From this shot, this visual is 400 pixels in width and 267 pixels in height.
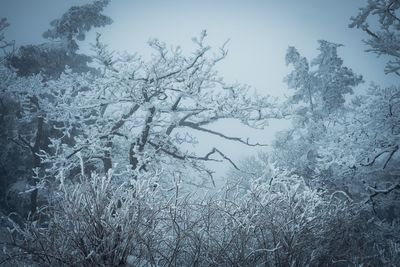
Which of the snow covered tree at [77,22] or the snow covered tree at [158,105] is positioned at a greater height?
the snow covered tree at [77,22]

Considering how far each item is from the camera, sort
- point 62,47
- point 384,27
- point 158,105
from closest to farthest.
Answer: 1. point 384,27
2. point 158,105
3. point 62,47

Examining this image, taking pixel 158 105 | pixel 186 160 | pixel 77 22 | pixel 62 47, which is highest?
pixel 77 22

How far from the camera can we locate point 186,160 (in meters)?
10.5

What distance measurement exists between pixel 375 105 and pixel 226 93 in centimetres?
720

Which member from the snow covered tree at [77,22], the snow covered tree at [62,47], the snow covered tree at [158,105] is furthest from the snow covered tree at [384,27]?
the snow covered tree at [62,47]

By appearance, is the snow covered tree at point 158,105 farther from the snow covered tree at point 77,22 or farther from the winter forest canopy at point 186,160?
the snow covered tree at point 77,22

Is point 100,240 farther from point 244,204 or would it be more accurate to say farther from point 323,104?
point 323,104

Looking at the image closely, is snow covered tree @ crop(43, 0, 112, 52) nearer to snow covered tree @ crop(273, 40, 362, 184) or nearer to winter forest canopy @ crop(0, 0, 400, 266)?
winter forest canopy @ crop(0, 0, 400, 266)

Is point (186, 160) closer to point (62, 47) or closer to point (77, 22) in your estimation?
point (62, 47)

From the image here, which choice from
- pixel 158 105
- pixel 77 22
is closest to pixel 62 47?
pixel 77 22

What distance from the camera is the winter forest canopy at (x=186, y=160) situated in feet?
14.1

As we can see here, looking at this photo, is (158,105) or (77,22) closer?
(158,105)

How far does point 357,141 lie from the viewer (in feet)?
42.4

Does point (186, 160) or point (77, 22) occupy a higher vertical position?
point (77, 22)
